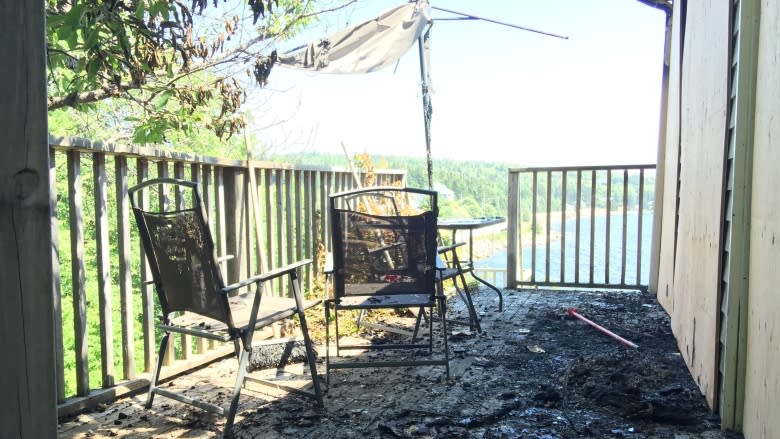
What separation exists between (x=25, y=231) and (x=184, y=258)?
1.62 meters

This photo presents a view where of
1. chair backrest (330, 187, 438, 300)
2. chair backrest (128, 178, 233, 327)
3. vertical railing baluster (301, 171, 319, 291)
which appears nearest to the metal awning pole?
vertical railing baluster (301, 171, 319, 291)

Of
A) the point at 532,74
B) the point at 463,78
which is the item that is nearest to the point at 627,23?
the point at 532,74

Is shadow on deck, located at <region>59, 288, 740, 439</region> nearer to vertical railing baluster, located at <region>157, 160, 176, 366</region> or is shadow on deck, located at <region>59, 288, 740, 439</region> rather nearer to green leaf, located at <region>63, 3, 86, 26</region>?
vertical railing baluster, located at <region>157, 160, 176, 366</region>

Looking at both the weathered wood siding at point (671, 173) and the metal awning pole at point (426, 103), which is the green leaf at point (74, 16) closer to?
the weathered wood siding at point (671, 173)

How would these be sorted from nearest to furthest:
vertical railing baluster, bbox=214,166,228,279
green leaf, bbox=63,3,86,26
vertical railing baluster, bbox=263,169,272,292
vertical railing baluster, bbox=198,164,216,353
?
green leaf, bbox=63,3,86,26 → vertical railing baluster, bbox=198,164,216,353 → vertical railing baluster, bbox=214,166,228,279 → vertical railing baluster, bbox=263,169,272,292

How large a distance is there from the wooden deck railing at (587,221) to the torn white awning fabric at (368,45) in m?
1.69

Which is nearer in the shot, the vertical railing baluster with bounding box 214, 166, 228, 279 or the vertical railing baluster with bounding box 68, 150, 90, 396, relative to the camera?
the vertical railing baluster with bounding box 68, 150, 90, 396

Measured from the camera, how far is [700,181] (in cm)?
285

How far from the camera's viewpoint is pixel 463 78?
36969mm

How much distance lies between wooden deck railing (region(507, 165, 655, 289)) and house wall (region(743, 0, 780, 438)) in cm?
323

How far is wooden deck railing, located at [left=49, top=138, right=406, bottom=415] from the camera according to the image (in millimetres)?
2498

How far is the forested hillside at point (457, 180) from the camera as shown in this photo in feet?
20.0

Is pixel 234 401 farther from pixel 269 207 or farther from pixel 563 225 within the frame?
pixel 563 225

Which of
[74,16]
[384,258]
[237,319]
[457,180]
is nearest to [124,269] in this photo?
[237,319]
